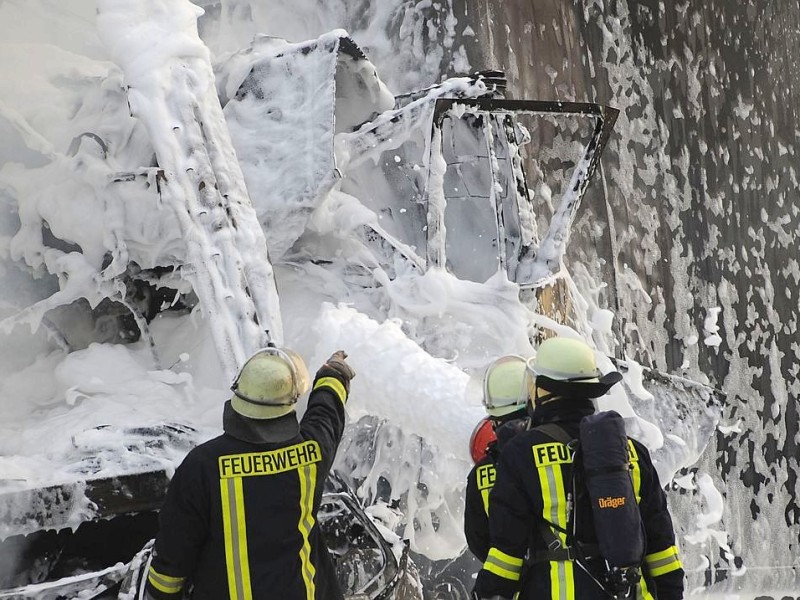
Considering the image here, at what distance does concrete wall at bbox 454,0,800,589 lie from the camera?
6113mm

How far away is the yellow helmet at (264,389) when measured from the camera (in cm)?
217

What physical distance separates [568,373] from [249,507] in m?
0.82

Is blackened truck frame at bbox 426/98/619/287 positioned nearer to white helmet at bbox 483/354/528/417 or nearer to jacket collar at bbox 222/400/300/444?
white helmet at bbox 483/354/528/417

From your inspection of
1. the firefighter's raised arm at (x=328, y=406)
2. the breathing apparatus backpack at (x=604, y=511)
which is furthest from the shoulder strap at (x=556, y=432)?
the firefighter's raised arm at (x=328, y=406)

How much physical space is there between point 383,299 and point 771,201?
474 centimetres

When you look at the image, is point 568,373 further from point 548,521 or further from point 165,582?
point 165,582

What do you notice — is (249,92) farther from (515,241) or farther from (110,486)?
(110,486)

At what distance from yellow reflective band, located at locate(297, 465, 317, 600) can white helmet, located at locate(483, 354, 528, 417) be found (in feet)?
1.71

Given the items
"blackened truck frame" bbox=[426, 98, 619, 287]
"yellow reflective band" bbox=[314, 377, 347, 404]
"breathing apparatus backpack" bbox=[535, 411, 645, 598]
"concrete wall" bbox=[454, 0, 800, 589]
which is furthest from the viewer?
"concrete wall" bbox=[454, 0, 800, 589]

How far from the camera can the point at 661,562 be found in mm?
2105

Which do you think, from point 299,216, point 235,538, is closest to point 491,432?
point 235,538

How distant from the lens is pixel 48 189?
393 centimetres

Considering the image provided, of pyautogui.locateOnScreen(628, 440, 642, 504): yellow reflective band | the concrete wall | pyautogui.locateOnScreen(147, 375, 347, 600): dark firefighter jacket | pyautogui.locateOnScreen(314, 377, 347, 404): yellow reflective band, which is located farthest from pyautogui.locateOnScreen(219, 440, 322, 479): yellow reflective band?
the concrete wall

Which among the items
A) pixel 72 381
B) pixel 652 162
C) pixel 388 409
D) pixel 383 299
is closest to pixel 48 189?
pixel 72 381
